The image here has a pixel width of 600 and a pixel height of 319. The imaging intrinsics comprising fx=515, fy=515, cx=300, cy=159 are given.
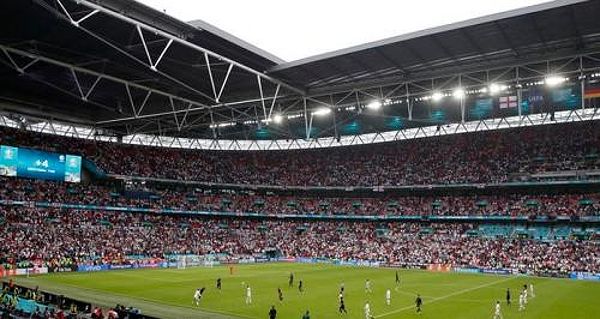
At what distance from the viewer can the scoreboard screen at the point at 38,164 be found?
54375mm

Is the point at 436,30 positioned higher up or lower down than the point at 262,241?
higher up

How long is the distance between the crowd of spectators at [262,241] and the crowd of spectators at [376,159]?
21.9 ft

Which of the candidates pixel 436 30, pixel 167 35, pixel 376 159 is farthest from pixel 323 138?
pixel 167 35

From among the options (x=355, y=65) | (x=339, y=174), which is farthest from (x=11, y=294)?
(x=339, y=174)

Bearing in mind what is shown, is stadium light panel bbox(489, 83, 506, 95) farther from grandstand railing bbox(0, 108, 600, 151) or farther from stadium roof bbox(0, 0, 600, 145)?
grandstand railing bbox(0, 108, 600, 151)

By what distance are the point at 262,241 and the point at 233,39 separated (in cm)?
4376

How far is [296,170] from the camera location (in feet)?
268

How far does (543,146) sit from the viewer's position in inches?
2539

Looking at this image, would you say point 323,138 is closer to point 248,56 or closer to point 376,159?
point 376,159

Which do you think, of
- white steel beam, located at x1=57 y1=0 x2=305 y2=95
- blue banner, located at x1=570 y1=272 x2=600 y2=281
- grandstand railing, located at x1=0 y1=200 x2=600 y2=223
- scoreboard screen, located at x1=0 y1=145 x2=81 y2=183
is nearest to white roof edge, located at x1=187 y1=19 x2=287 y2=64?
white steel beam, located at x1=57 y1=0 x2=305 y2=95

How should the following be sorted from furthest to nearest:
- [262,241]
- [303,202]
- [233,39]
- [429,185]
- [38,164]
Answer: [303,202] < [262,241] < [429,185] < [38,164] < [233,39]

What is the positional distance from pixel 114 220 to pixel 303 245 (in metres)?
25.0

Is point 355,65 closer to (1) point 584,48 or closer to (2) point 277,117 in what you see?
(2) point 277,117

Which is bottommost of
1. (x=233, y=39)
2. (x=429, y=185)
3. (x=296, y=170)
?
(x=429, y=185)
